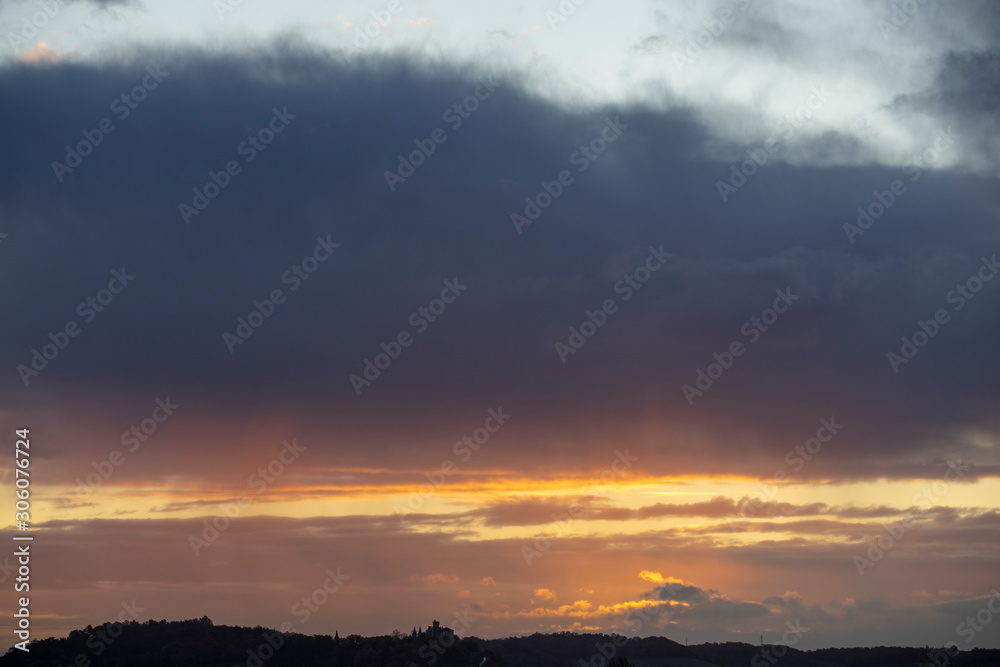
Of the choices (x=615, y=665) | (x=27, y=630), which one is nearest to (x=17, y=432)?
(x=27, y=630)

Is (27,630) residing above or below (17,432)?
below

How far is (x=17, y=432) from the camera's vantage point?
92812 millimetres

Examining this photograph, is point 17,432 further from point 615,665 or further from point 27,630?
point 615,665

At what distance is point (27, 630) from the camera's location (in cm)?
9656

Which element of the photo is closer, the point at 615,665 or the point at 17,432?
the point at 17,432

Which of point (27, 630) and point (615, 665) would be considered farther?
point (615, 665)

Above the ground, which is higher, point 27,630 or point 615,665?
point 615,665

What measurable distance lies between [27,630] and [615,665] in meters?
126

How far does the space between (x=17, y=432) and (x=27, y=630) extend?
2115 cm

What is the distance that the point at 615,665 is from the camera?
192875mm

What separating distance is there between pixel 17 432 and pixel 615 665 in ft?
447
